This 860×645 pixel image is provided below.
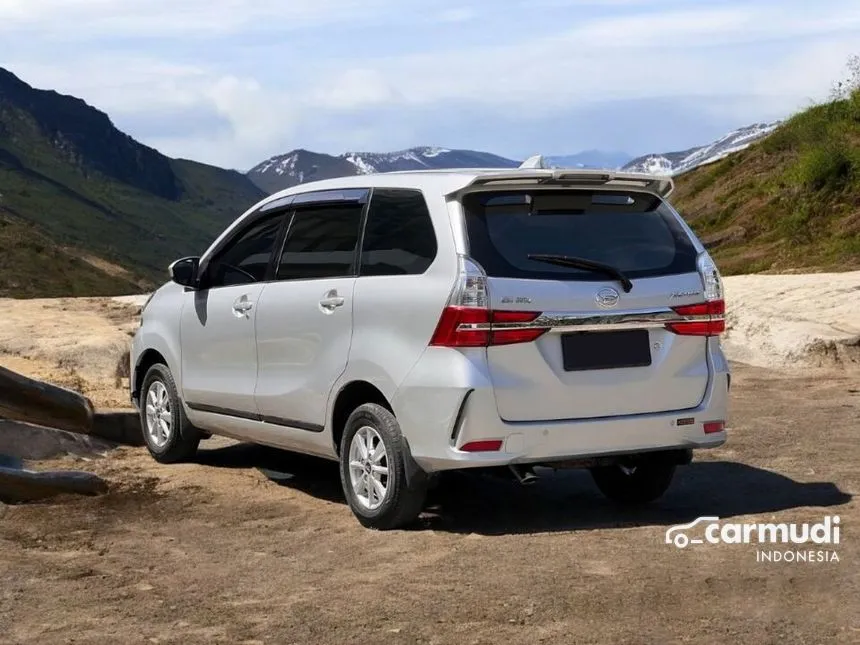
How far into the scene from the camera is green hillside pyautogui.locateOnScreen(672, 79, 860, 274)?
21484 mm

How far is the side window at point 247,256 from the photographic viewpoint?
25.8ft

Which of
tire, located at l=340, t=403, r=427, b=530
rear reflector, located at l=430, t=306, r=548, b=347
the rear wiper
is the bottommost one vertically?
tire, located at l=340, t=403, r=427, b=530

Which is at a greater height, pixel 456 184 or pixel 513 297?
pixel 456 184

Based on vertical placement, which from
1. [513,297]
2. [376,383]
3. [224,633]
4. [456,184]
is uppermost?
[456,184]

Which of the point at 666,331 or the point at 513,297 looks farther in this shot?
the point at 666,331

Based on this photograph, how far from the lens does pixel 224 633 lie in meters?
4.86

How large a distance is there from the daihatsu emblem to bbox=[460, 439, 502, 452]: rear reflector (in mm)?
839

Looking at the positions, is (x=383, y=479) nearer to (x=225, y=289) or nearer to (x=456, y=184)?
(x=456, y=184)

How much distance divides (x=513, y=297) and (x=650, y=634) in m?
1.95

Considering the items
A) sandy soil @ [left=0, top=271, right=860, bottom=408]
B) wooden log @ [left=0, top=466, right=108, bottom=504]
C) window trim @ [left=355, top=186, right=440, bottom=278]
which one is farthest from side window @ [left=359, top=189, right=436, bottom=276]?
sandy soil @ [left=0, top=271, right=860, bottom=408]

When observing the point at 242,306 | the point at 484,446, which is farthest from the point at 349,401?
the point at 242,306

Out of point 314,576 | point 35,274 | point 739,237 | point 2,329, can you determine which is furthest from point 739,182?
point 35,274

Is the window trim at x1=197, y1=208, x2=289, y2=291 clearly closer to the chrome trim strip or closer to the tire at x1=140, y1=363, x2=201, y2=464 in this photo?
the tire at x1=140, y1=363, x2=201, y2=464

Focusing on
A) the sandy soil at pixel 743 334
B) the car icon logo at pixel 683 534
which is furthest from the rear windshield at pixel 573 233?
the sandy soil at pixel 743 334
